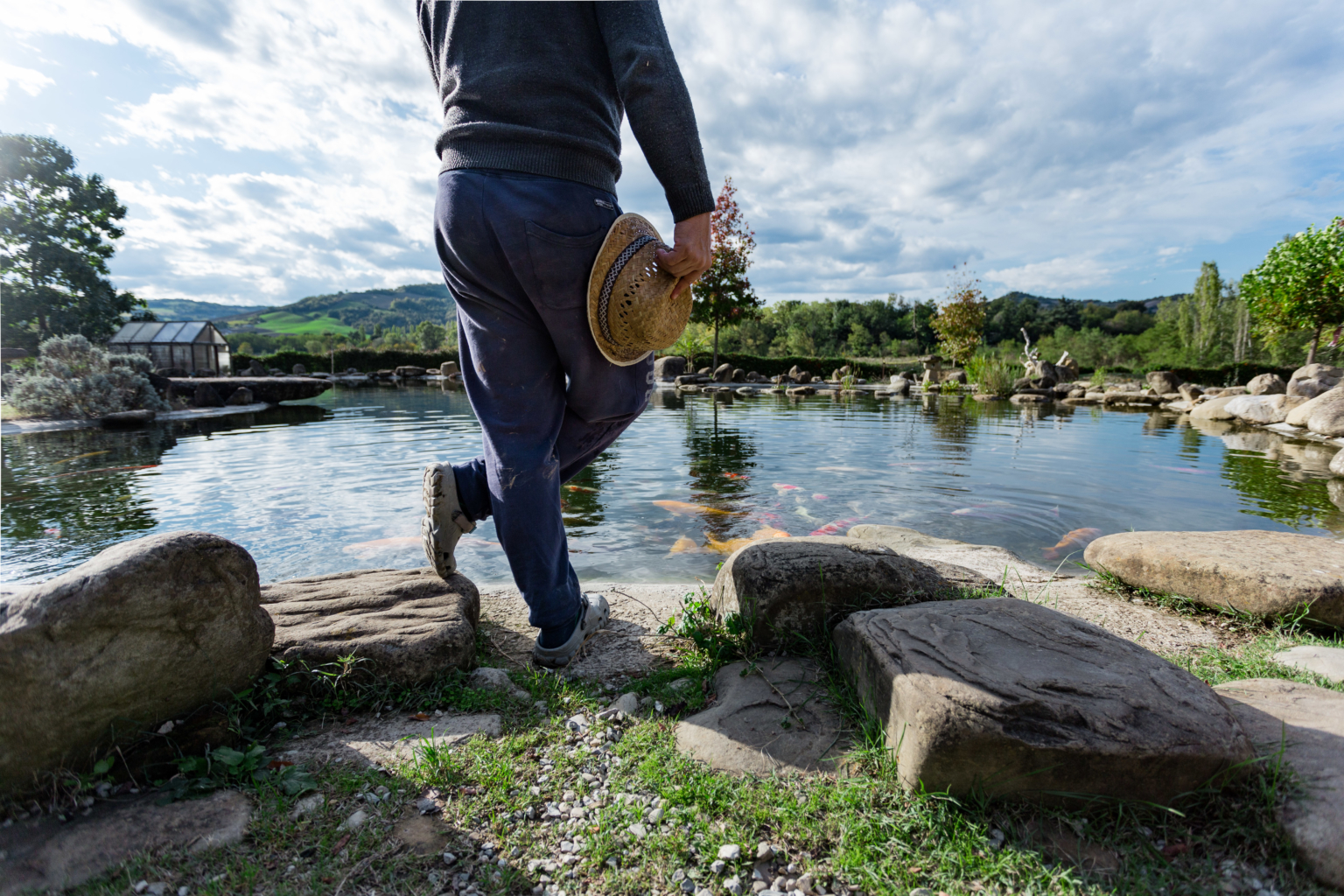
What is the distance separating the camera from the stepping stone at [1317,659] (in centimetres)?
193

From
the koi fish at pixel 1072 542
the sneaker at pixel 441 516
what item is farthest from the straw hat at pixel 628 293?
the koi fish at pixel 1072 542

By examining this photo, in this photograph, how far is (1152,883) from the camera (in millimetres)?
1115

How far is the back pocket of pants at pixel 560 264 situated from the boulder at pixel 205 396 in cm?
1948

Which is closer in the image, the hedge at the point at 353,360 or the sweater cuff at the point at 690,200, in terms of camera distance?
the sweater cuff at the point at 690,200

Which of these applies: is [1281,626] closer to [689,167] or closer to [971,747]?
[971,747]

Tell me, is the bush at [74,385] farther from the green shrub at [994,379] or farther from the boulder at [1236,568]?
the green shrub at [994,379]

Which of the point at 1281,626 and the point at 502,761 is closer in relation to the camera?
the point at 502,761

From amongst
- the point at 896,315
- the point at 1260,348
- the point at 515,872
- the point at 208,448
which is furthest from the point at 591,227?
the point at 896,315

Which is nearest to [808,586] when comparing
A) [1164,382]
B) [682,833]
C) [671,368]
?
[682,833]

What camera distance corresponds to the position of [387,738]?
1637 mm

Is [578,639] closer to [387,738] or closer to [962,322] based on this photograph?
[387,738]

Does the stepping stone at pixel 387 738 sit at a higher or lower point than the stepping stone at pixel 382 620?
lower

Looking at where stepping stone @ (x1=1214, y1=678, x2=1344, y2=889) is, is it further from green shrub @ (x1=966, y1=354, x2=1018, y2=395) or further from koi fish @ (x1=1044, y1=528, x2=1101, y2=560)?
green shrub @ (x1=966, y1=354, x2=1018, y2=395)

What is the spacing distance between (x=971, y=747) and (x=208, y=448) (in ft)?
33.2
